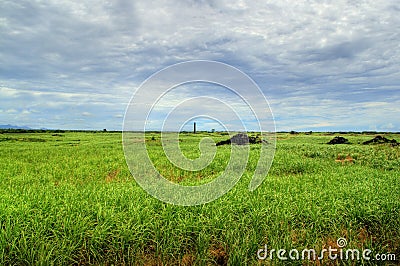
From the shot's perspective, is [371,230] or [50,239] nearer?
[50,239]

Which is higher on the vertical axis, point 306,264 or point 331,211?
point 331,211

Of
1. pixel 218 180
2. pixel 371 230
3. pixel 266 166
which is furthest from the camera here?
pixel 266 166

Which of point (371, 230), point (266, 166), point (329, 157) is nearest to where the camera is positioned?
point (371, 230)

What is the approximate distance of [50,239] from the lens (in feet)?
16.5

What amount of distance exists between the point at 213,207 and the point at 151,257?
6.15 feet

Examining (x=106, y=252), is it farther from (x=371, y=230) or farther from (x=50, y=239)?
(x=371, y=230)

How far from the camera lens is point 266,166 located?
551 inches

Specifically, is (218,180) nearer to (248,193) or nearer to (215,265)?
(248,193)

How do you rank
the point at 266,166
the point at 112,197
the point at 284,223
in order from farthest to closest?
the point at 266,166 < the point at 112,197 < the point at 284,223

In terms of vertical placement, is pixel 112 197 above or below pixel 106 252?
above

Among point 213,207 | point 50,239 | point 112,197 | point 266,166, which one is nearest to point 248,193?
point 213,207

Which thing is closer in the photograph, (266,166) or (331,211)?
(331,211)

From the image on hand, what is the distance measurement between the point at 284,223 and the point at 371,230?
208 cm

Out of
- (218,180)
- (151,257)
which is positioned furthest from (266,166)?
(151,257)
